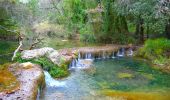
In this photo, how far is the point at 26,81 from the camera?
13.2 meters

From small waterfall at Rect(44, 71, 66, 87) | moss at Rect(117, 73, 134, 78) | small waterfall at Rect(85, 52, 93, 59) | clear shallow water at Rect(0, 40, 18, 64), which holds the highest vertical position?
clear shallow water at Rect(0, 40, 18, 64)

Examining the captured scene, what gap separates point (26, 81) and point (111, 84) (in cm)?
482

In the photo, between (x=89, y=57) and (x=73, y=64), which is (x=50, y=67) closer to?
(x=73, y=64)

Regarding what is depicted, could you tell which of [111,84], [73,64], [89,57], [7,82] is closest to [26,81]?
[7,82]

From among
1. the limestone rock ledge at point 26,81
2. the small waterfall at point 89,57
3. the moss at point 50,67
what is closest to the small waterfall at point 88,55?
the small waterfall at point 89,57

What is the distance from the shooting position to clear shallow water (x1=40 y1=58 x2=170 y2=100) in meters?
14.1

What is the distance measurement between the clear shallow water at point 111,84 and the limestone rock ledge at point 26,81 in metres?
0.79

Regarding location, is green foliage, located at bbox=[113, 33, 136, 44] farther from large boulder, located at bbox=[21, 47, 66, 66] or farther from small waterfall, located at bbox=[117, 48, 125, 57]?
large boulder, located at bbox=[21, 47, 66, 66]

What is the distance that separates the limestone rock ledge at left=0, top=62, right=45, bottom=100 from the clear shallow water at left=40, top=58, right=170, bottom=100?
0.79 meters

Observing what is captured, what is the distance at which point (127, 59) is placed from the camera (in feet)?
75.7

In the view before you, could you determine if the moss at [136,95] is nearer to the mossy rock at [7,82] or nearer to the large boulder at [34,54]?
the mossy rock at [7,82]

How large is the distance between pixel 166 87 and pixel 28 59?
24.8 feet

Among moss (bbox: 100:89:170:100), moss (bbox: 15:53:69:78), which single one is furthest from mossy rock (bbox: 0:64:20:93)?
moss (bbox: 100:89:170:100)

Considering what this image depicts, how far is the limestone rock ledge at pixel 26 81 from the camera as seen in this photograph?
11412 mm
